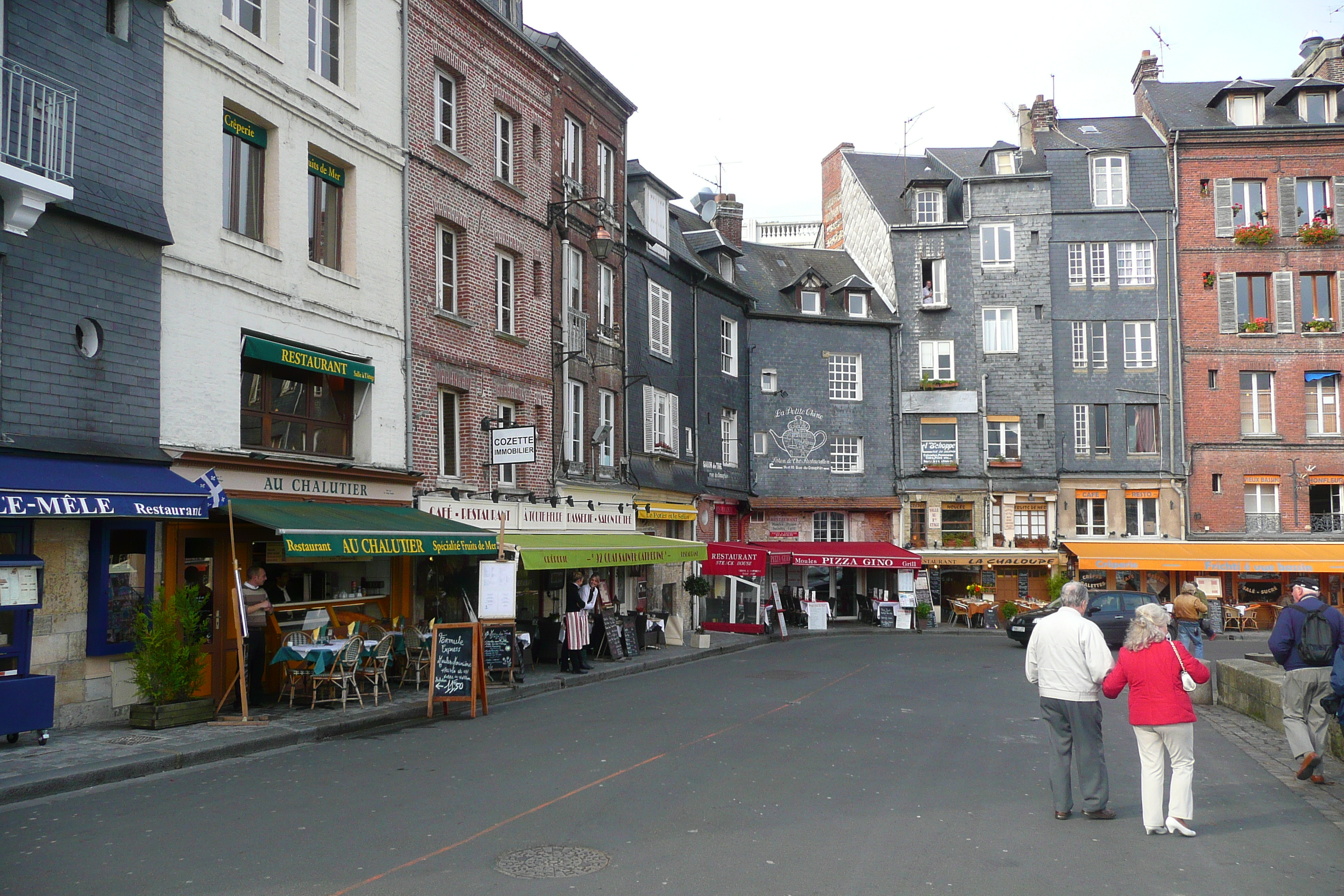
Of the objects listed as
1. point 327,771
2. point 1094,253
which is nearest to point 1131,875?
point 327,771

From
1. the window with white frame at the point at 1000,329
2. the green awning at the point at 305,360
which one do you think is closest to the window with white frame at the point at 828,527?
the window with white frame at the point at 1000,329

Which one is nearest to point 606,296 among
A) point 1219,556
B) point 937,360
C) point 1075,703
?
point 937,360

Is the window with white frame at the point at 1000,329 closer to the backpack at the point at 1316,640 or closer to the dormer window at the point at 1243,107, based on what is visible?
the dormer window at the point at 1243,107

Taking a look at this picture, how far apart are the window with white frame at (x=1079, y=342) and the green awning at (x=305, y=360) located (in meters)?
27.2

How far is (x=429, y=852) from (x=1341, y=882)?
216 inches

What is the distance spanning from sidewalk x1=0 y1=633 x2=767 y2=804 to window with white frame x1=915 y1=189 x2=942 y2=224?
27622mm

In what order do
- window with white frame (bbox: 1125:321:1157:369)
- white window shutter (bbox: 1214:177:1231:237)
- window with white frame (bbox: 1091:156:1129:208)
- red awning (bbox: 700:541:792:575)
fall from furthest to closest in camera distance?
window with white frame (bbox: 1091:156:1129:208) → window with white frame (bbox: 1125:321:1157:369) → white window shutter (bbox: 1214:177:1231:237) → red awning (bbox: 700:541:792:575)

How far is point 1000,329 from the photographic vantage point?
36.9 metres

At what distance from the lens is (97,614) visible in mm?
11586

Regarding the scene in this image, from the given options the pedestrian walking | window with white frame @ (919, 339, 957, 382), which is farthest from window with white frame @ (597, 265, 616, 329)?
window with white frame @ (919, 339, 957, 382)

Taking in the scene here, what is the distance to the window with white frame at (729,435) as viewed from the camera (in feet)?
109

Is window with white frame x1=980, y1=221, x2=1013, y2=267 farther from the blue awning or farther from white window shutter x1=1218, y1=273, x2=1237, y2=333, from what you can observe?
the blue awning

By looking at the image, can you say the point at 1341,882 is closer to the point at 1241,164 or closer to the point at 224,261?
the point at 224,261

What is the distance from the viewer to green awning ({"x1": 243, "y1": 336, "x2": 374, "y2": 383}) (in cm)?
1412
